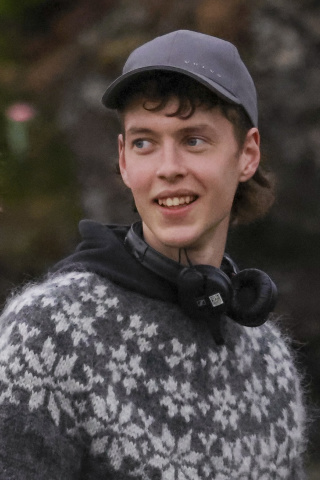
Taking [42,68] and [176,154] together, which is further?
[42,68]

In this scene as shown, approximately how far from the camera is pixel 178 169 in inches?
91.2

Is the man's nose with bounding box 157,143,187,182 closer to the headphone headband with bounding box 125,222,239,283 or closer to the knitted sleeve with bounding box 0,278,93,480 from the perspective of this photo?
the headphone headband with bounding box 125,222,239,283

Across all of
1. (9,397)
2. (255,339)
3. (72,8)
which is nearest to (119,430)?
(9,397)

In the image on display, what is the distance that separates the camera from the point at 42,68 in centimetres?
455

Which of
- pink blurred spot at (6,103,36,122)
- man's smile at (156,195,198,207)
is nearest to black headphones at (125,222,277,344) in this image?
man's smile at (156,195,198,207)

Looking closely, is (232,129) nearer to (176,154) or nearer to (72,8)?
(176,154)

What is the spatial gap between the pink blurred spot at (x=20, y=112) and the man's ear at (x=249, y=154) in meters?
2.11

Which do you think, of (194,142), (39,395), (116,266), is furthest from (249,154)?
(39,395)

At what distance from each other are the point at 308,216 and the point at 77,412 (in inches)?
115

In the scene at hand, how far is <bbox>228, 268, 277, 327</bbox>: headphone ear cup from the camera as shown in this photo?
2508 millimetres

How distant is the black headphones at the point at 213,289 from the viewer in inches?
93.7

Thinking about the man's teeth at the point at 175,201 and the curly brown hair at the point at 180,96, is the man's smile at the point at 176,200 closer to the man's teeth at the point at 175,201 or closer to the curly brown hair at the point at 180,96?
the man's teeth at the point at 175,201

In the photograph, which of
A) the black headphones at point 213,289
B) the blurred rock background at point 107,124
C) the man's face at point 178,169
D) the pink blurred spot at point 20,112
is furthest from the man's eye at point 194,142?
the pink blurred spot at point 20,112

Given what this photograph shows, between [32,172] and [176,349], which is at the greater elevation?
[176,349]
